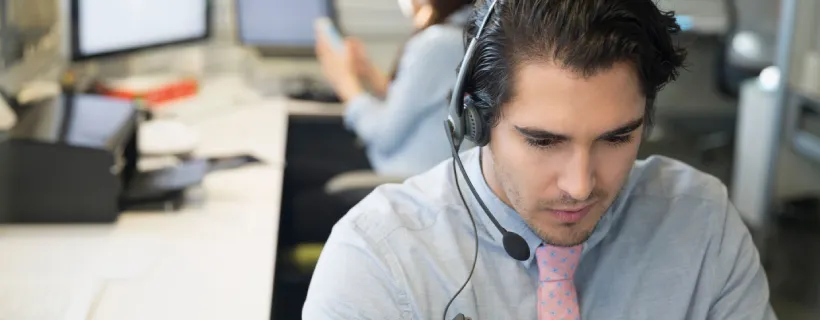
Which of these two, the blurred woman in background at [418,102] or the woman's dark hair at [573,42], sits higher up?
the woman's dark hair at [573,42]

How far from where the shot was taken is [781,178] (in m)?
3.08

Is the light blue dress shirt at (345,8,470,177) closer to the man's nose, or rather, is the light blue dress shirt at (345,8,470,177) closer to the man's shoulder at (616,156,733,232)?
the man's shoulder at (616,156,733,232)

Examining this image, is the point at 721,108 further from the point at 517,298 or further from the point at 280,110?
the point at 517,298

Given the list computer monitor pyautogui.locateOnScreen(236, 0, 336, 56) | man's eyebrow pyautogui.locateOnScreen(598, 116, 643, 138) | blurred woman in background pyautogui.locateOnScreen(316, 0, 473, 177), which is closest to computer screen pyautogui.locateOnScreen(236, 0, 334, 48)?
computer monitor pyautogui.locateOnScreen(236, 0, 336, 56)

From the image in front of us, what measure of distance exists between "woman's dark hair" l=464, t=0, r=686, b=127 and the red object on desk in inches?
60.3

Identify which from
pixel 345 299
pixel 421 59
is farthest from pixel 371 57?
pixel 345 299

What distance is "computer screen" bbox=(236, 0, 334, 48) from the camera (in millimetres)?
2717

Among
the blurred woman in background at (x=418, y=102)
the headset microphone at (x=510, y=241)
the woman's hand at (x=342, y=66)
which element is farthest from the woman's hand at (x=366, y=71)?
the headset microphone at (x=510, y=241)

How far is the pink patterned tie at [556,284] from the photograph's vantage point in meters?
1.02

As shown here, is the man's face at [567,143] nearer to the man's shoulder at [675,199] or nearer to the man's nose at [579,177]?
the man's nose at [579,177]

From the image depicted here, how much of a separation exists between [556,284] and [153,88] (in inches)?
69.8

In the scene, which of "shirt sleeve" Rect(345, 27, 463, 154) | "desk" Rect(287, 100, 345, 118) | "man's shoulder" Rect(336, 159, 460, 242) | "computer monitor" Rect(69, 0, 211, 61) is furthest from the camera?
"desk" Rect(287, 100, 345, 118)

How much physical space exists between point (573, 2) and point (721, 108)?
3.60 meters

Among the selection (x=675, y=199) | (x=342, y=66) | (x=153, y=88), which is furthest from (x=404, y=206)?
(x=153, y=88)
